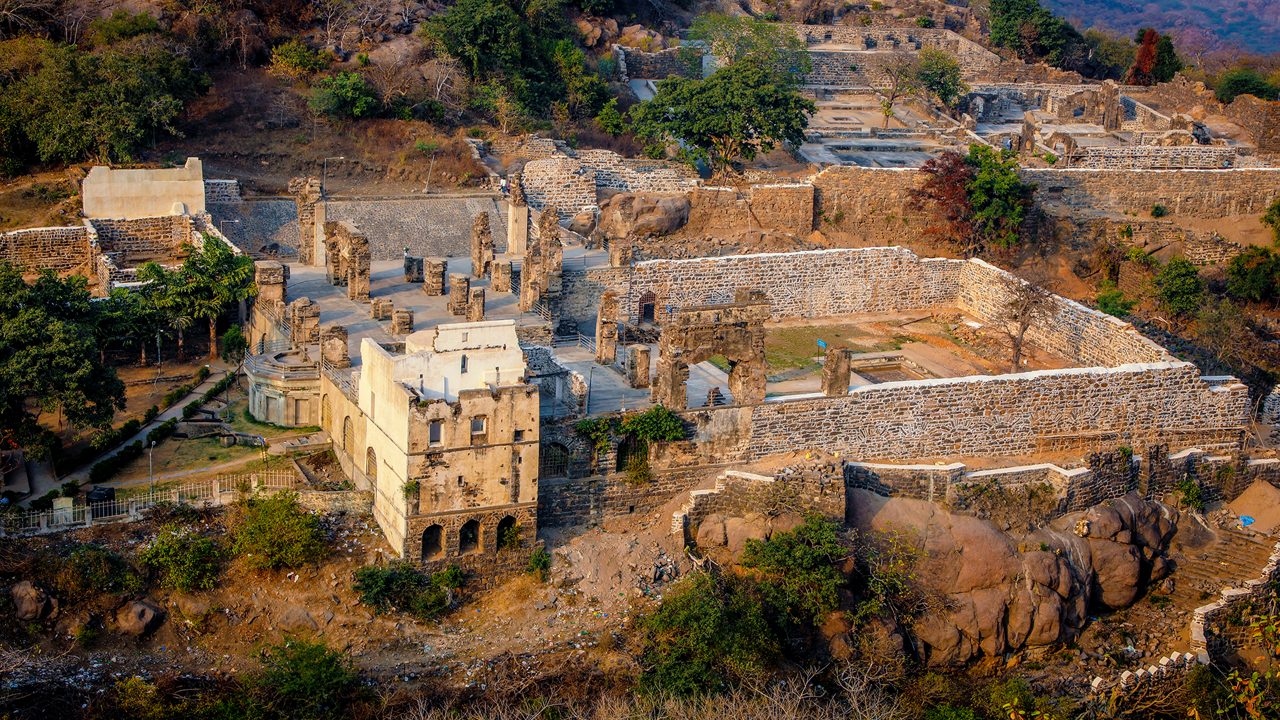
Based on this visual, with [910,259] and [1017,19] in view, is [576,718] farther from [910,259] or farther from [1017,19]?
[1017,19]

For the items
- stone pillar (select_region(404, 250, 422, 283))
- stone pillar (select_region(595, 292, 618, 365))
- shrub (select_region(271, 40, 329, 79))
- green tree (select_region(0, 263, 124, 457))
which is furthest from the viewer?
shrub (select_region(271, 40, 329, 79))

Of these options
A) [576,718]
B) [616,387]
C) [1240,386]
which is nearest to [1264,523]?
[1240,386]

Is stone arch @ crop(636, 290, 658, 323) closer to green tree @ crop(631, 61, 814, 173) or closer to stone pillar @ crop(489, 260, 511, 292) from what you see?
stone pillar @ crop(489, 260, 511, 292)

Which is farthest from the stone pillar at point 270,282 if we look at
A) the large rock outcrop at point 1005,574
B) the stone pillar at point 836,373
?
the large rock outcrop at point 1005,574

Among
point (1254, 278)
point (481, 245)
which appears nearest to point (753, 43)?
point (1254, 278)

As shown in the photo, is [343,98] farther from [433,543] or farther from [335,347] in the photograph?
[433,543]

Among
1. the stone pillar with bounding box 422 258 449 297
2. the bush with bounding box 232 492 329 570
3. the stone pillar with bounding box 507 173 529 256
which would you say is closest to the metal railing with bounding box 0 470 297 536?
the bush with bounding box 232 492 329 570
